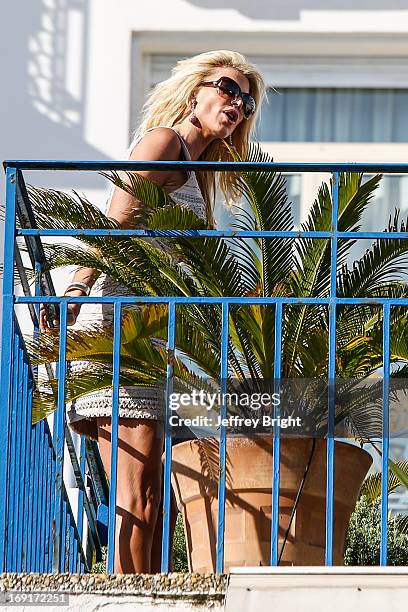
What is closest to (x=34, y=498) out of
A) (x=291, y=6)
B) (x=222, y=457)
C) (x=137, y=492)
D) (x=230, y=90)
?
(x=137, y=492)

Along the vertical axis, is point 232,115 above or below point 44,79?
below

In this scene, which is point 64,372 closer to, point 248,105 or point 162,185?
point 162,185

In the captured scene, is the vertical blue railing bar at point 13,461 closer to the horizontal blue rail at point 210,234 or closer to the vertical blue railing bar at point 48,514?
the horizontal blue rail at point 210,234

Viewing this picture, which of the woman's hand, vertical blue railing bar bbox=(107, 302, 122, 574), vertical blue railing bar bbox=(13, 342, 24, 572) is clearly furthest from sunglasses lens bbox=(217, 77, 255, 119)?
vertical blue railing bar bbox=(13, 342, 24, 572)

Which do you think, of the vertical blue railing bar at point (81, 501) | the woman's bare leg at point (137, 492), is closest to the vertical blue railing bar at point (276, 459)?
the woman's bare leg at point (137, 492)

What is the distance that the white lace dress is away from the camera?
593 cm

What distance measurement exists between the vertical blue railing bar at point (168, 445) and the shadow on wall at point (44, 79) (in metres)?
3.71

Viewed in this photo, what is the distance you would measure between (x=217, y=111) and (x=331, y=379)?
3.88 feet

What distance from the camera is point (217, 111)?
251 inches

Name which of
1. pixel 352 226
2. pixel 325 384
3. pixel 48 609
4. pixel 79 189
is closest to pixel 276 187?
pixel 352 226

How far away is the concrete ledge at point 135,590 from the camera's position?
5.32 meters

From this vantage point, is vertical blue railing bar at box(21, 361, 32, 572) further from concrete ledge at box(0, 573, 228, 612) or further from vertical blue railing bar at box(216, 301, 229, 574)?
vertical blue railing bar at box(216, 301, 229, 574)

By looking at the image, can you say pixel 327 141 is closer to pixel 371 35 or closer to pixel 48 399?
pixel 371 35

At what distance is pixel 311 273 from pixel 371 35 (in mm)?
3693
